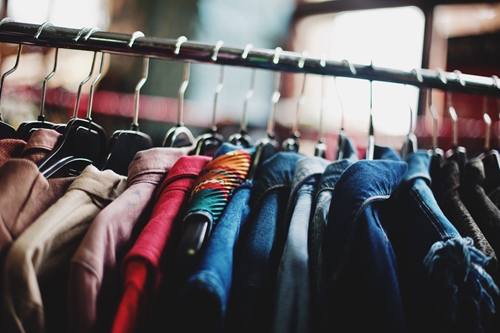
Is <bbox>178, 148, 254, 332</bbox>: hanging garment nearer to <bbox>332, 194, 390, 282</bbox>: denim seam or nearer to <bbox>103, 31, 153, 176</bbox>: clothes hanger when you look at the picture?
<bbox>332, 194, 390, 282</bbox>: denim seam

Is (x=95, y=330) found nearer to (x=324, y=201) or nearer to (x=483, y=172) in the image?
(x=324, y=201)

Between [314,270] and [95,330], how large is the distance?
9.0 inches

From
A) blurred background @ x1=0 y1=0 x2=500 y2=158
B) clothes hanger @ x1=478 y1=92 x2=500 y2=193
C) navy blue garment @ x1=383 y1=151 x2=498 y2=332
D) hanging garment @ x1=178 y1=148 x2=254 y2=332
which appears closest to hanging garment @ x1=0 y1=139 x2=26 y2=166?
hanging garment @ x1=178 y1=148 x2=254 y2=332

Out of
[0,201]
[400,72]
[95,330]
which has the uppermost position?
[400,72]

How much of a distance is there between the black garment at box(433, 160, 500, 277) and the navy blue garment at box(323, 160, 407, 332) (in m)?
0.12

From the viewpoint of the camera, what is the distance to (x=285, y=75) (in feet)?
9.19

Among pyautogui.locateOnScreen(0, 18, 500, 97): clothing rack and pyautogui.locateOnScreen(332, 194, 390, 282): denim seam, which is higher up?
pyautogui.locateOnScreen(0, 18, 500, 97): clothing rack

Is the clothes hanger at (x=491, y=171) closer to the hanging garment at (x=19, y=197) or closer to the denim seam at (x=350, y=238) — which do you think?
the denim seam at (x=350, y=238)

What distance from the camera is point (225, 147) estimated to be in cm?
58

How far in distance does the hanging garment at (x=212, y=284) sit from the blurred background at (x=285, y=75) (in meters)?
1.85

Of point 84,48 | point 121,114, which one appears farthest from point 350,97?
point 84,48

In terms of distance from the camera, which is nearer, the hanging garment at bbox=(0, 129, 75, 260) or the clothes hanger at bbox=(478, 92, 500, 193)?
the hanging garment at bbox=(0, 129, 75, 260)

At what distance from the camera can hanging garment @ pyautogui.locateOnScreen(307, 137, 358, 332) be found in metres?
0.40

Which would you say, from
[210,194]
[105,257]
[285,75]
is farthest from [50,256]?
[285,75]
